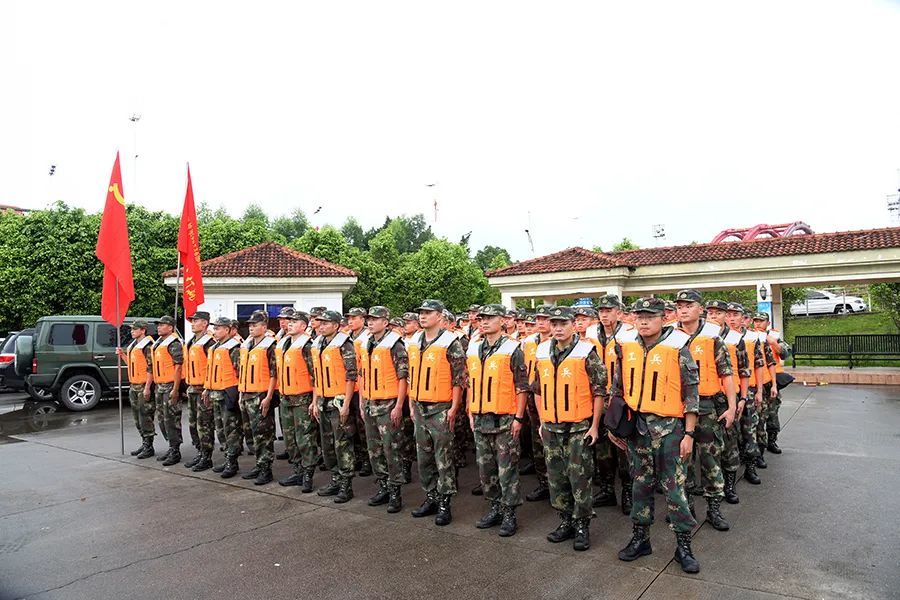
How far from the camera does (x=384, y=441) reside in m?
5.63

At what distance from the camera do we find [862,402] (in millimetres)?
11578

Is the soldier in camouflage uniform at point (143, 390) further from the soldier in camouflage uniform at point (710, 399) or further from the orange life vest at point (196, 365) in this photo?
the soldier in camouflage uniform at point (710, 399)

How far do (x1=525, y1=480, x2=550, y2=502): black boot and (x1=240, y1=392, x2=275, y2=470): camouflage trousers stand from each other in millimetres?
2916

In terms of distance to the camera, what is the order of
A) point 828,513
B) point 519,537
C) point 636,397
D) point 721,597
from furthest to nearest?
point 828,513 → point 519,537 → point 636,397 → point 721,597

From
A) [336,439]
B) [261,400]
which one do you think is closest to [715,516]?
[336,439]

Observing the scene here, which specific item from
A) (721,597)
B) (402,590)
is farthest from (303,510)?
(721,597)

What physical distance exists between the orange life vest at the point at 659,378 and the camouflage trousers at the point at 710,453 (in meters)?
1.03

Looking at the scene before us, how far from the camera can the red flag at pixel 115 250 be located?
8484mm

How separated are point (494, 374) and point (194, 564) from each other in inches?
105

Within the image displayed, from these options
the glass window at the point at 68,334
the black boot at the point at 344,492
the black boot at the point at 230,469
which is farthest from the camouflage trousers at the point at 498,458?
the glass window at the point at 68,334

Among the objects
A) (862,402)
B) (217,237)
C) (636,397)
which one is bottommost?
(862,402)

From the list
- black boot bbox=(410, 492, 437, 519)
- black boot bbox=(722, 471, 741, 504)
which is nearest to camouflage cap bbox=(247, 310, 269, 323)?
black boot bbox=(410, 492, 437, 519)

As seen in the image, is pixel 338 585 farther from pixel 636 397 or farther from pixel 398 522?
pixel 636 397

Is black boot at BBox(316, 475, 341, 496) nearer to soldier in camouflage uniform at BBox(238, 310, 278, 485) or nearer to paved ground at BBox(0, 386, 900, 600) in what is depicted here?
paved ground at BBox(0, 386, 900, 600)
